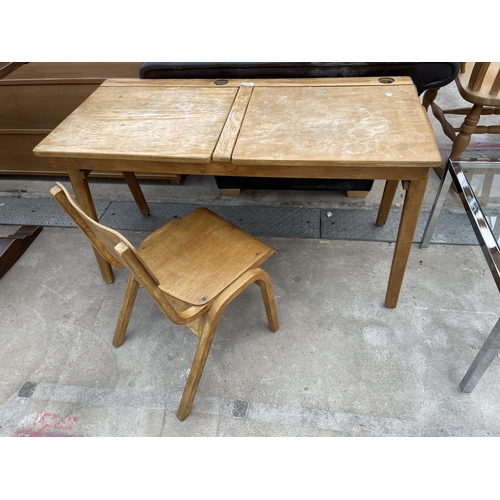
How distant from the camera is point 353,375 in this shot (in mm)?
1646

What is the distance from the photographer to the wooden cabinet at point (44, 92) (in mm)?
2406

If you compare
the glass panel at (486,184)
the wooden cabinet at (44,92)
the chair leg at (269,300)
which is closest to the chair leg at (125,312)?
the chair leg at (269,300)

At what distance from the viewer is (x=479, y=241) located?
4.96ft

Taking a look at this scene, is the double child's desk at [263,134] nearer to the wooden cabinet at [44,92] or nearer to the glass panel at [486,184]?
the glass panel at [486,184]

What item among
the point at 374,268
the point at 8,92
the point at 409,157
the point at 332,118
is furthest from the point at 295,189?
the point at 8,92

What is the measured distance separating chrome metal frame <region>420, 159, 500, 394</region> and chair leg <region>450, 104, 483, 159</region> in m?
0.41

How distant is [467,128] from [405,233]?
Answer: 1052 millimetres

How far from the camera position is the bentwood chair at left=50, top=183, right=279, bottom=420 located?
1358mm

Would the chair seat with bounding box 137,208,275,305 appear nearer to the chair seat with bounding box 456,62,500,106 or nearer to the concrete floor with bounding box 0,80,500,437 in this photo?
the concrete floor with bounding box 0,80,500,437

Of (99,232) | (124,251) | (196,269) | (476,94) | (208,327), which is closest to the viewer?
(124,251)

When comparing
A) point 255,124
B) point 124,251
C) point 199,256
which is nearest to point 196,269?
point 199,256

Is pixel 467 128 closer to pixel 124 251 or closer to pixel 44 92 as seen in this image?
pixel 124 251

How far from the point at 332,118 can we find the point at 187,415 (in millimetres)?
1365

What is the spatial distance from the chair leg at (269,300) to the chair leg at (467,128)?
54.4 inches
